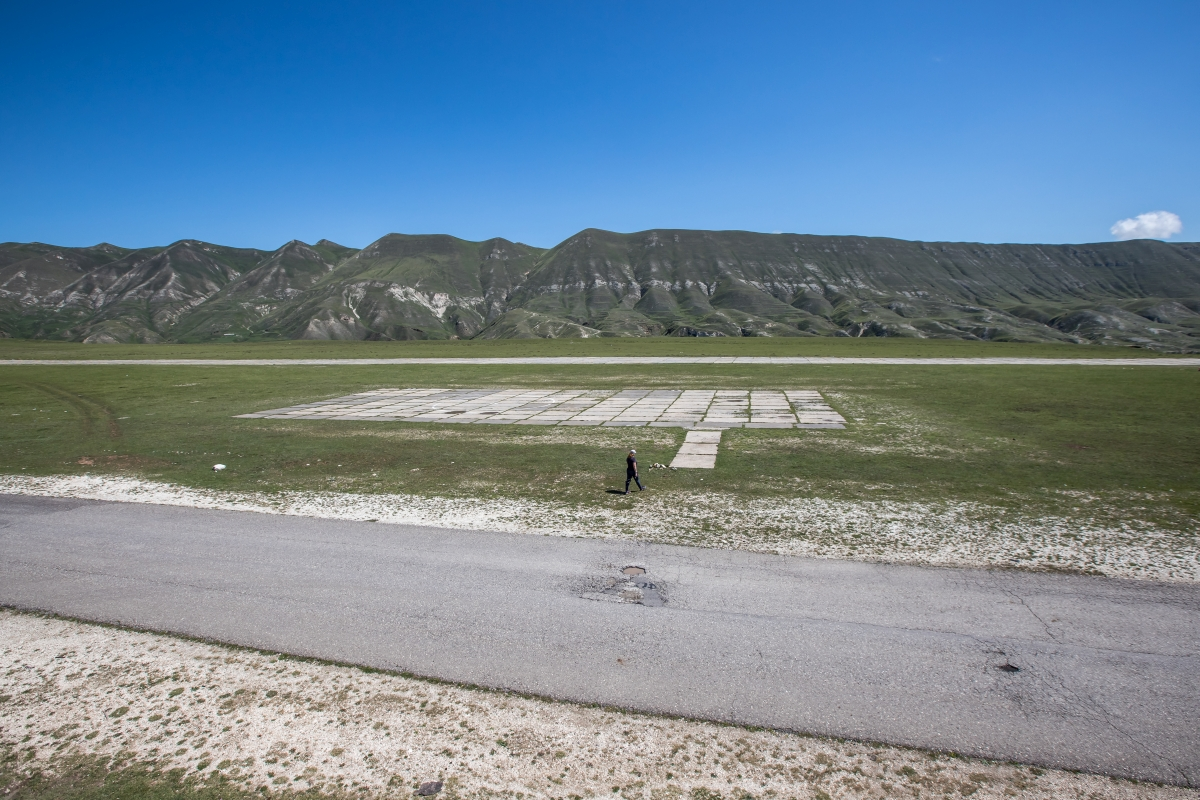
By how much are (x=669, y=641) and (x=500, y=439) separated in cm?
1572

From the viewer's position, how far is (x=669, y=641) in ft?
28.2

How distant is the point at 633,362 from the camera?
203 feet

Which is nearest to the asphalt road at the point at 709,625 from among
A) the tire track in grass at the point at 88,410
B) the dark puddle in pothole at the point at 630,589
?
the dark puddle in pothole at the point at 630,589

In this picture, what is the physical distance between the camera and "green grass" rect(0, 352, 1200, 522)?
16406mm

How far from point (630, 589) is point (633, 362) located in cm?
5228

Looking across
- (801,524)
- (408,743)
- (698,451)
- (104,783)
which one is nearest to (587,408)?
(698,451)

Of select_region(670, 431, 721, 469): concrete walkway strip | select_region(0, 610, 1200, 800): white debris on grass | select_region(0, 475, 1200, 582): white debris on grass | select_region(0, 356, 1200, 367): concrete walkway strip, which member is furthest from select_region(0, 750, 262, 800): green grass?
select_region(0, 356, 1200, 367): concrete walkway strip

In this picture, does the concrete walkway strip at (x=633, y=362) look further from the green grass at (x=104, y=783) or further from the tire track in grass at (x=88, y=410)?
the green grass at (x=104, y=783)

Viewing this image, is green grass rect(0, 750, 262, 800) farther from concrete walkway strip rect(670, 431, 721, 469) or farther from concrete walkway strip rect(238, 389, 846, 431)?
concrete walkway strip rect(238, 389, 846, 431)

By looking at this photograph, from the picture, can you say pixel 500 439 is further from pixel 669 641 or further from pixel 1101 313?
pixel 1101 313

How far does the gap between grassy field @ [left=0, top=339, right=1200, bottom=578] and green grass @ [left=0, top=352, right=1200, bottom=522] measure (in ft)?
0.31

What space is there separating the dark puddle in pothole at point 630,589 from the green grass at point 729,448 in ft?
15.9

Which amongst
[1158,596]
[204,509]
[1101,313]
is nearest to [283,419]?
[204,509]

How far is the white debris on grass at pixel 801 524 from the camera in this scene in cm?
1125
